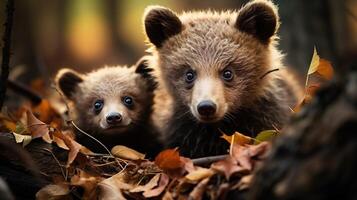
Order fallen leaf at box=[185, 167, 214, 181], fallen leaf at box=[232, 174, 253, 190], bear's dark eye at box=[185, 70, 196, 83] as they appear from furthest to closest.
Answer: bear's dark eye at box=[185, 70, 196, 83]
fallen leaf at box=[185, 167, 214, 181]
fallen leaf at box=[232, 174, 253, 190]

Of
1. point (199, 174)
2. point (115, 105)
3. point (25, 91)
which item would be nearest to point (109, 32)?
point (25, 91)

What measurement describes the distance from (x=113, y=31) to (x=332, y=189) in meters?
25.2

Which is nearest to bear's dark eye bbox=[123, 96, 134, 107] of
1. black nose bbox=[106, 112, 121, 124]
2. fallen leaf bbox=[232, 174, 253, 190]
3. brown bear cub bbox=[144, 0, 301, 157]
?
black nose bbox=[106, 112, 121, 124]

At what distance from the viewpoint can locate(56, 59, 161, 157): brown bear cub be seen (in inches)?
254

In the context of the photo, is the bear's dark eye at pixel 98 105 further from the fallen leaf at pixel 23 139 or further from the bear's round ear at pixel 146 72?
the fallen leaf at pixel 23 139

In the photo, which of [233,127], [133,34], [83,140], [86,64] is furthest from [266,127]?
[133,34]

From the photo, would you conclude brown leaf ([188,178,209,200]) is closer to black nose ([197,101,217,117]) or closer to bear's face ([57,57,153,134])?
black nose ([197,101,217,117])

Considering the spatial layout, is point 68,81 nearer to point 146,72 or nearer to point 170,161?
point 146,72

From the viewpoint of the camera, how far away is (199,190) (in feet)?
13.4

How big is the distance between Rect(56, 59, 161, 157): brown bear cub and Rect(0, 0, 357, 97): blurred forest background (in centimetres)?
62

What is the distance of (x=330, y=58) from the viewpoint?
836 cm

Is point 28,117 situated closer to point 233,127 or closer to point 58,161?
point 58,161

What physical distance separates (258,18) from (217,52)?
1.85 ft

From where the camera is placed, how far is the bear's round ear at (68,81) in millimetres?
7109
